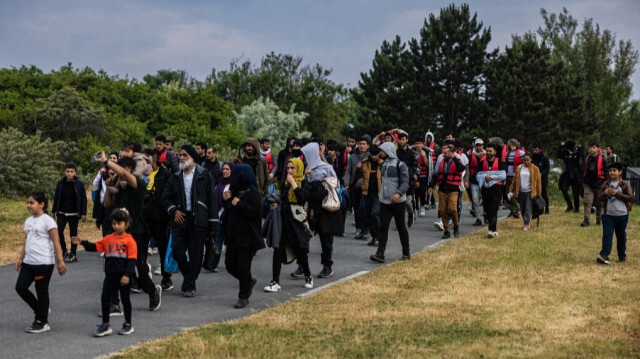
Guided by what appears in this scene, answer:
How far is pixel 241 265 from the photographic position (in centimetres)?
916

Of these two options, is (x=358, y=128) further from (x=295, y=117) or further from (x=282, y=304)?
(x=282, y=304)

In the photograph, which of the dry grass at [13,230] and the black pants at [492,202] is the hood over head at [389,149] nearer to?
the black pants at [492,202]

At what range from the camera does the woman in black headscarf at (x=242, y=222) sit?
9211mm

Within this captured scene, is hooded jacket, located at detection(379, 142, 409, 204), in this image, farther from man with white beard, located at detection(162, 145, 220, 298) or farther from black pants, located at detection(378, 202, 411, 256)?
man with white beard, located at detection(162, 145, 220, 298)

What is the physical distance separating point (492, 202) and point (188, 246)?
847 cm

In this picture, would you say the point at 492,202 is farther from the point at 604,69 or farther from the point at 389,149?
the point at 604,69

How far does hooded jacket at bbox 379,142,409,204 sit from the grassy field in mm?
1085

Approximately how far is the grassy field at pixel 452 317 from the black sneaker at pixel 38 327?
142cm

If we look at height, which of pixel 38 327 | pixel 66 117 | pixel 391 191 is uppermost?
pixel 66 117

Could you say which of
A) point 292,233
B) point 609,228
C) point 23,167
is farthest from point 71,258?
point 23,167

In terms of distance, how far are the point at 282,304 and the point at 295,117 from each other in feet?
195

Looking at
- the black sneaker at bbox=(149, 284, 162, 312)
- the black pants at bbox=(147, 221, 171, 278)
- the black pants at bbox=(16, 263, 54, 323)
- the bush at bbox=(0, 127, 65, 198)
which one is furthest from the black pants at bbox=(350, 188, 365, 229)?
the bush at bbox=(0, 127, 65, 198)

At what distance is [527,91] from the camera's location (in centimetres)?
4884

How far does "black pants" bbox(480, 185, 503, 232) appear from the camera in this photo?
52.7ft
